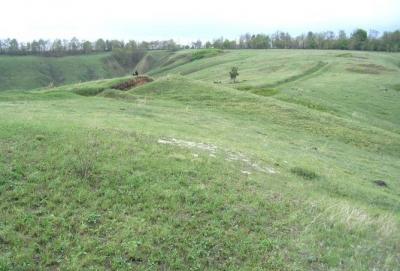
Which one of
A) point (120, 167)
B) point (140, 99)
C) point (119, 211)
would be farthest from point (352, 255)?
point (140, 99)

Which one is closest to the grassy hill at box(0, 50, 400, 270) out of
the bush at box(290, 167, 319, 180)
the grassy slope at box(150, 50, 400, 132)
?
the bush at box(290, 167, 319, 180)

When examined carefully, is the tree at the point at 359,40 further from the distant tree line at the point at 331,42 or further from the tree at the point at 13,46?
the tree at the point at 13,46

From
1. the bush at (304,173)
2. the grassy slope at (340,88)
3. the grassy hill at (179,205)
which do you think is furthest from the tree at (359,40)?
the bush at (304,173)

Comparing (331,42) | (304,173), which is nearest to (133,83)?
(304,173)

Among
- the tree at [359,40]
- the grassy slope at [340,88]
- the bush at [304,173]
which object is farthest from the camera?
the tree at [359,40]

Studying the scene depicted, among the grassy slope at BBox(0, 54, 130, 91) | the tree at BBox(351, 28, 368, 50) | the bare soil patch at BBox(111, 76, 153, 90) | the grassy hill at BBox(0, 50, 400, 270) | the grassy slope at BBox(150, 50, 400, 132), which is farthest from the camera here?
the tree at BBox(351, 28, 368, 50)

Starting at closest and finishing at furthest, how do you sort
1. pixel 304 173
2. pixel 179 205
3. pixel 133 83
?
pixel 179 205
pixel 304 173
pixel 133 83

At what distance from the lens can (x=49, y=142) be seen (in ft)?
54.3

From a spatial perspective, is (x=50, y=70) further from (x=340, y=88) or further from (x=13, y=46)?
(x=340, y=88)

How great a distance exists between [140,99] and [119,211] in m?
31.3

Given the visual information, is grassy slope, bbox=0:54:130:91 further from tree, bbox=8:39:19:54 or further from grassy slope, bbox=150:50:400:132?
grassy slope, bbox=150:50:400:132

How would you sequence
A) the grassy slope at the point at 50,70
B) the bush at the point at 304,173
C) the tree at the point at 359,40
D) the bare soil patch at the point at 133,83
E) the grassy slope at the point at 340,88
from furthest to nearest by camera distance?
1. the tree at the point at 359,40
2. the grassy slope at the point at 50,70
3. the bare soil patch at the point at 133,83
4. the grassy slope at the point at 340,88
5. the bush at the point at 304,173

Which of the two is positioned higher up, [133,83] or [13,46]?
[13,46]

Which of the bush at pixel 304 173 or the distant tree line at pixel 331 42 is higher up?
the distant tree line at pixel 331 42
